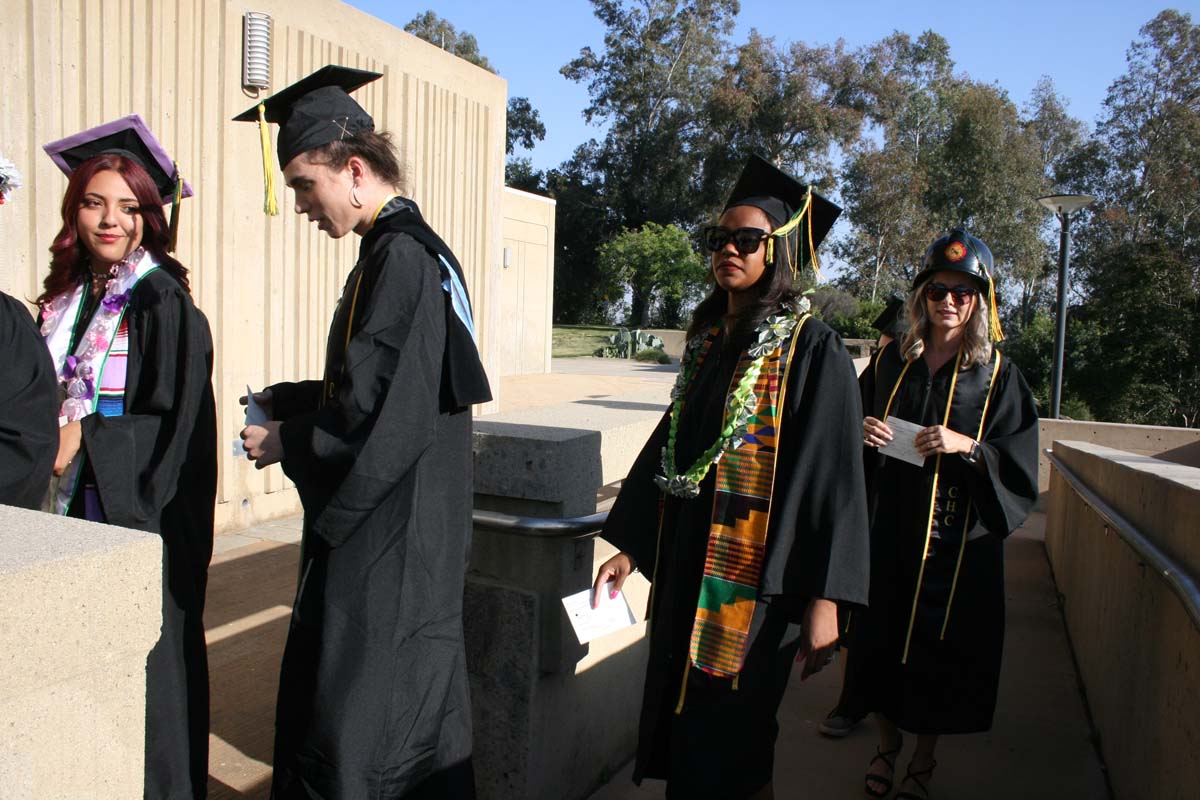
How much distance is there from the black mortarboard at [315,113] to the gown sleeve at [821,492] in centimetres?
130

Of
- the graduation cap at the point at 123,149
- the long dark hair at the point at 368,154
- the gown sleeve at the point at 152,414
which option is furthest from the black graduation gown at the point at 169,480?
the long dark hair at the point at 368,154

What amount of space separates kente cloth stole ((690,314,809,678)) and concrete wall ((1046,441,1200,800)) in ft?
Result: 3.77

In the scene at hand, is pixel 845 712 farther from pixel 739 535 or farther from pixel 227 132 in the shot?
pixel 227 132

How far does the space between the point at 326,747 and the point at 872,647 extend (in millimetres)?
2219

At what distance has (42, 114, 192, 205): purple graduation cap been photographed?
272 centimetres

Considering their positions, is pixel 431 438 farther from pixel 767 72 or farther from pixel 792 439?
pixel 767 72

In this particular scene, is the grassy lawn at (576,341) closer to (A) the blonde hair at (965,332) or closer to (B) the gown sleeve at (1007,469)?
(A) the blonde hair at (965,332)

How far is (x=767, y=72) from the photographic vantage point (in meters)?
39.8

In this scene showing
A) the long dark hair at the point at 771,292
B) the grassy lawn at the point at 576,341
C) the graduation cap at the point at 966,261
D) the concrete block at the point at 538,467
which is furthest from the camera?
the grassy lawn at the point at 576,341

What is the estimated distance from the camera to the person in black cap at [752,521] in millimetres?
2391

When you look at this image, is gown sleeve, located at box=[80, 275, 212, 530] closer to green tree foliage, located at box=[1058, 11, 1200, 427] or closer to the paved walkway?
the paved walkway

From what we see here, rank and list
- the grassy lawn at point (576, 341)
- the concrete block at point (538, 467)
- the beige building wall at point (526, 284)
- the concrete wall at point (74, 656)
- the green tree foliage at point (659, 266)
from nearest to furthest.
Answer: the concrete wall at point (74, 656), the concrete block at point (538, 467), the beige building wall at point (526, 284), the grassy lawn at point (576, 341), the green tree foliage at point (659, 266)

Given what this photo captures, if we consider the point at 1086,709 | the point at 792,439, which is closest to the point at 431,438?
the point at 792,439

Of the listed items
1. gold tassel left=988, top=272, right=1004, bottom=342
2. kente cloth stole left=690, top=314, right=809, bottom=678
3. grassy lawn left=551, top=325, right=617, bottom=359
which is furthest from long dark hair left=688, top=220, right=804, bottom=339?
grassy lawn left=551, top=325, right=617, bottom=359
